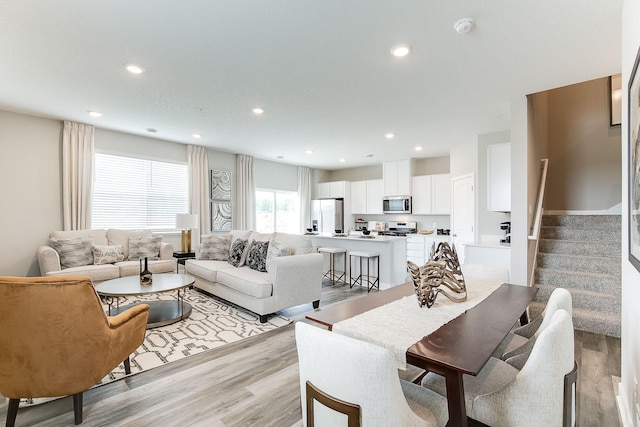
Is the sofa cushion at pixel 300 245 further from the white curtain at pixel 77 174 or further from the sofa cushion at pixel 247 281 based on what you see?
the white curtain at pixel 77 174

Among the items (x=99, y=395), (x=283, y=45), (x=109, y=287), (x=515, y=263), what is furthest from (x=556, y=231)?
(x=109, y=287)

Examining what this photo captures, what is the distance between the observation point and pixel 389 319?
1562mm

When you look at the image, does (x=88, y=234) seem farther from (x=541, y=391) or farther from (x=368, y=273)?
(x=541, y=391)

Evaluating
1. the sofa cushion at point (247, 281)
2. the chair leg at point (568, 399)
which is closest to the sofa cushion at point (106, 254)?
the sofa cushion at point (247, 281)

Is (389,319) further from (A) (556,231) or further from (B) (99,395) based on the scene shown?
(A) (556,231)

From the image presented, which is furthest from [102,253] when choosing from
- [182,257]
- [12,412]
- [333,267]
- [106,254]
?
[333,267]

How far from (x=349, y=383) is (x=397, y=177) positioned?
23.1 ft

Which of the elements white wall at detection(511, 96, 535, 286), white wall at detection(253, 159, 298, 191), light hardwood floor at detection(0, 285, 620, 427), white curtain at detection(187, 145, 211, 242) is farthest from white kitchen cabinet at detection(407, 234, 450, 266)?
white curtain at detection(187, 145, 211, 242)

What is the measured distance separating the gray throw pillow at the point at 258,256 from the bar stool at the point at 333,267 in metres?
1.47

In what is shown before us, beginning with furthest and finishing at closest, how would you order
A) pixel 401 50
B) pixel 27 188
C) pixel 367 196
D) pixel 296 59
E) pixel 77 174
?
pixel 367 196 < pixel 77 174 < pixel 27 188 < pixel 296 59 < pixel 401 50

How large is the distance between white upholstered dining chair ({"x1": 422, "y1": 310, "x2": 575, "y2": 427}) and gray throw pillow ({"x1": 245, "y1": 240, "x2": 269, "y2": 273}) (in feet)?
10.5

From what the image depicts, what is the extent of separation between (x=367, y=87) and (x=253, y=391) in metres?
3.12

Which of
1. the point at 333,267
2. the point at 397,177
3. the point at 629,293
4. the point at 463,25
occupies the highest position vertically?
the point at 463,25

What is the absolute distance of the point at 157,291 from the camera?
3.14 m
